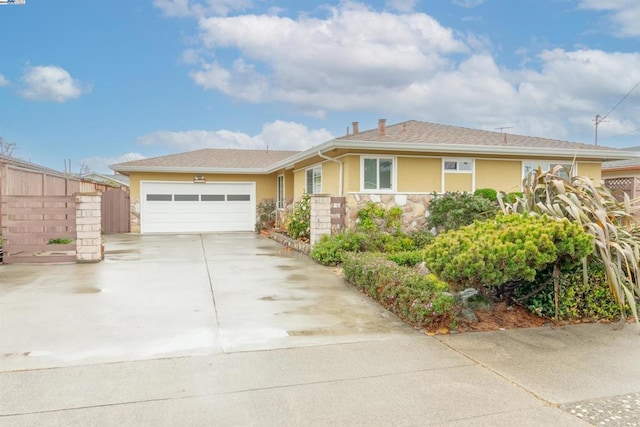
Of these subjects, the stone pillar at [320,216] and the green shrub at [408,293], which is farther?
the stone pillar at [320,216]

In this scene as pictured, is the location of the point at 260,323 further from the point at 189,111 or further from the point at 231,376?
the point at 189,111

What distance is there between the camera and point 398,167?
37.6 feet

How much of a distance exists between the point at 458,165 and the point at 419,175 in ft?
4.18

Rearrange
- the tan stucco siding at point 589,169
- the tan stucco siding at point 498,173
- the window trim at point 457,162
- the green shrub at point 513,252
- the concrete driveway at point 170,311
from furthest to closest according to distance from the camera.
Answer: the tan stucco siding at point 589,169 → the tan stucco siding at point 498,173 → the window trim at point 457,162 → the green shrub at point 513,252 → the concrete driveway at point 170,311

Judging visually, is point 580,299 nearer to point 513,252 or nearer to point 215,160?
point 513,252

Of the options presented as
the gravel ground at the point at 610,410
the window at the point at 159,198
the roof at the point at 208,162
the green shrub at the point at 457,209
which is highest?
the roof at the point at 208,162

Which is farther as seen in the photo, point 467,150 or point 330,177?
point 330,177

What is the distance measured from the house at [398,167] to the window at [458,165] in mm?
28

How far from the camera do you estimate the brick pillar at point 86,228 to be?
31.1ft

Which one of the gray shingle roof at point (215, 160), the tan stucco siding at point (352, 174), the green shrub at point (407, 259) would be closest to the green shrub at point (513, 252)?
the green shrub at point (407, 259)

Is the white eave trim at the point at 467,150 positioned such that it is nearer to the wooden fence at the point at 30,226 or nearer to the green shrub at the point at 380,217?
the green shrub at the point at 380,217

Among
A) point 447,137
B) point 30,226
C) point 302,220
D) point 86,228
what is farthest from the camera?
point 302,220

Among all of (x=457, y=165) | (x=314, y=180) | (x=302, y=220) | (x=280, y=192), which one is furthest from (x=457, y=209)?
(x=280, y=192)

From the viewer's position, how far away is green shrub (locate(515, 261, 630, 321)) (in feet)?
17.3
